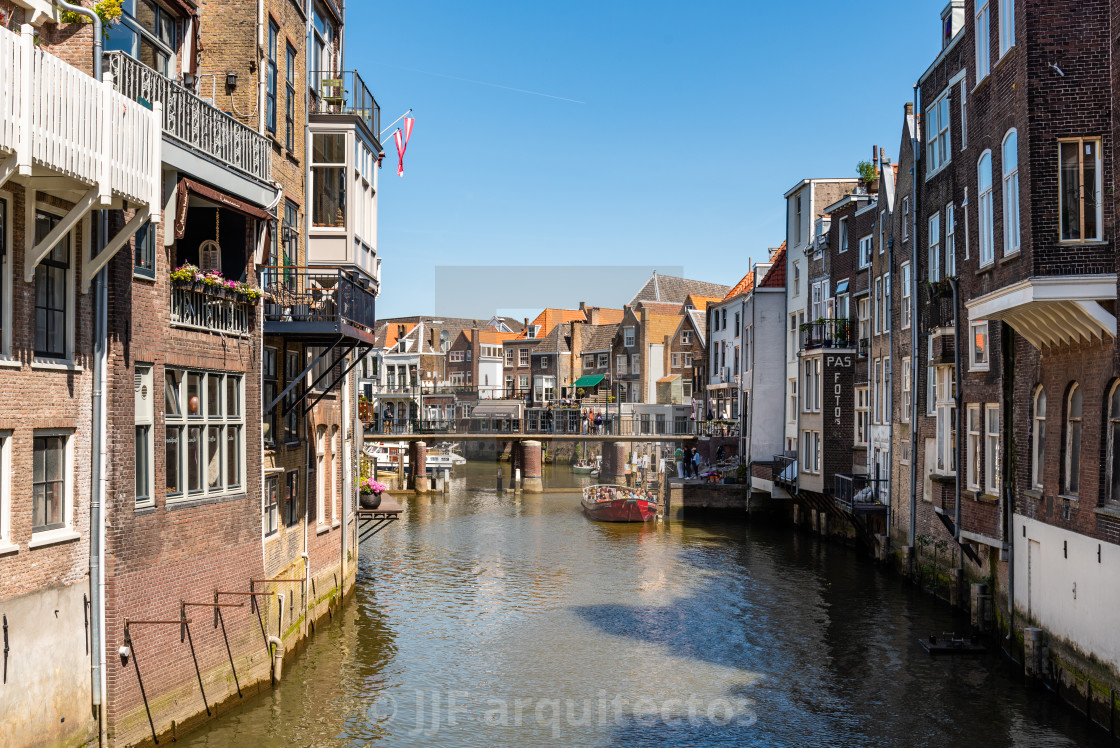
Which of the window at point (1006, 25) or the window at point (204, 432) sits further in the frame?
the window at point (1006, 25)

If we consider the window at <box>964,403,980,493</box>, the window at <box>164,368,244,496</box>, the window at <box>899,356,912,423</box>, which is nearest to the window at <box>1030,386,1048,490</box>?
the window at <box>964,403,980,493</box>

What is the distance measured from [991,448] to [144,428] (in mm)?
19969

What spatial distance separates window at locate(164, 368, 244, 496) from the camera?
17.1 meters

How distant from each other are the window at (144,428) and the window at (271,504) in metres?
5.99

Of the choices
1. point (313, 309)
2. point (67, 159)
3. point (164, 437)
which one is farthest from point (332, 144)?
point (67, 159)

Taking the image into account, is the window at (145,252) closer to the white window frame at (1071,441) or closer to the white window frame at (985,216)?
the white window frame at (1071,441)

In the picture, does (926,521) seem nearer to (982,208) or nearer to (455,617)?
(982,208)

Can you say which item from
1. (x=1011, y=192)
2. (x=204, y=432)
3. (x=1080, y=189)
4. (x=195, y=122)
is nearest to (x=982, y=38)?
(x=1011, y=192)

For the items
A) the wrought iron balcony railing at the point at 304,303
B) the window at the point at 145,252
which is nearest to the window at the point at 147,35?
the window at the point at 145,252

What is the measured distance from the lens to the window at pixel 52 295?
547 inches

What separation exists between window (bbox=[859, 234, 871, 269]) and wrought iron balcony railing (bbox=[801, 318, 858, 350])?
2501 mm

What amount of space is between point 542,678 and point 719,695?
4103mm

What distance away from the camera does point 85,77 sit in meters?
13.1

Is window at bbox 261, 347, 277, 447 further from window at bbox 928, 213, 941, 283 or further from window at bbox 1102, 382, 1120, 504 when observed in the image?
window at bbox 928, 213, 941, 283
